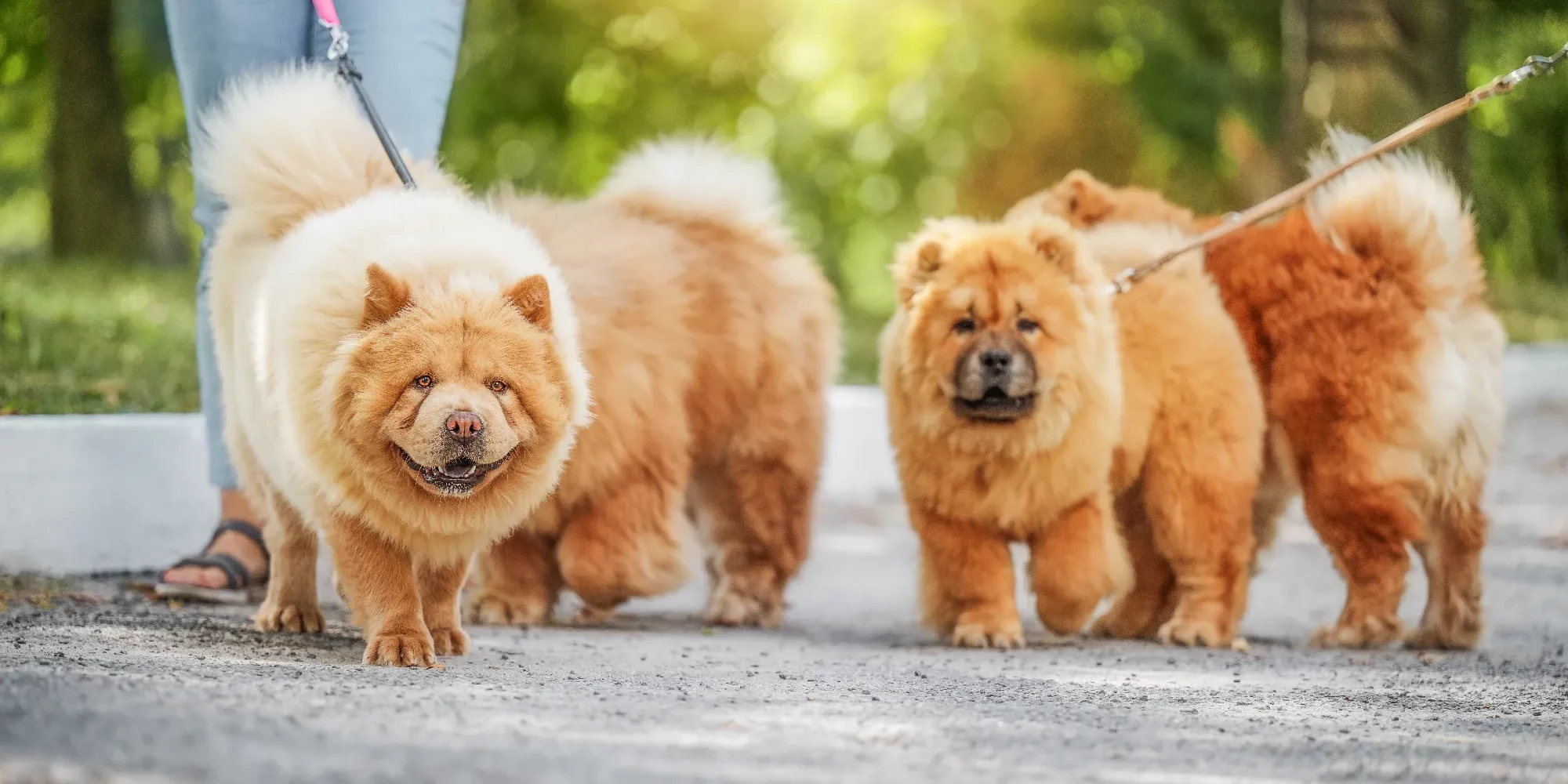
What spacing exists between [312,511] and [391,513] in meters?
0.28

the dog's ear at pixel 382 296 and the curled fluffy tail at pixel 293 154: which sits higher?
the curled fluffy tail at pixel 293 154

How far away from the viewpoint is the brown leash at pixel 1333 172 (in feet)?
16.4

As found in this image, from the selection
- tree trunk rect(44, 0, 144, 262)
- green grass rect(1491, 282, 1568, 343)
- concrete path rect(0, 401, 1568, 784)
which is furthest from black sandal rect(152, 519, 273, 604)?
green grass rect(1491, 282, 1568, 343)

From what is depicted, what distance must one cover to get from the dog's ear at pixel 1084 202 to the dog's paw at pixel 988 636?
1.68 m

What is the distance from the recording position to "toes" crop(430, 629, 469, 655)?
13.8 ft

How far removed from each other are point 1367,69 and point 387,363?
28.3 feet

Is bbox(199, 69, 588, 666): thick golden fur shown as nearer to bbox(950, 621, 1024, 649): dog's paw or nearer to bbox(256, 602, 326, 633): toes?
bbox(256, 602, 326, 633): toes

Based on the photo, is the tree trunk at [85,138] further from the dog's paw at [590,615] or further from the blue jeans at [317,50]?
the dog's paw at [590,615]

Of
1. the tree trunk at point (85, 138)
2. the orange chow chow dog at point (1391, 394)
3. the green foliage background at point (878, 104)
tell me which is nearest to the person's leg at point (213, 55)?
the orange chow chow dog at point (1391, 394)

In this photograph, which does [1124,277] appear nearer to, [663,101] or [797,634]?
[797,634]

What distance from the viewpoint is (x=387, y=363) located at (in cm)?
379

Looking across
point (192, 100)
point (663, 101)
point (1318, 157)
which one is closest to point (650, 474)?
point (192, 100)

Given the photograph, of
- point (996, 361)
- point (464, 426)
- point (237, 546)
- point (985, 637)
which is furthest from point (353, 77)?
point (985, 637)

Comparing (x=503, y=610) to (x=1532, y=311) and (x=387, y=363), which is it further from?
(x=1532, y=311)
